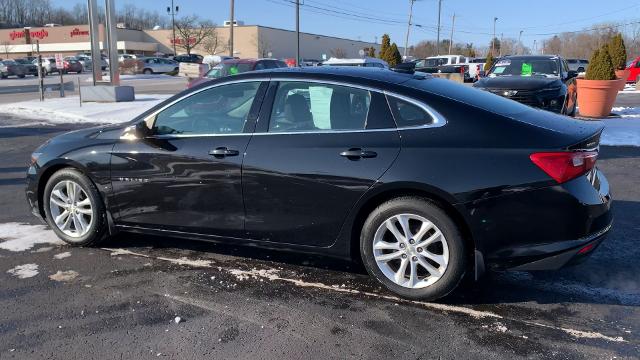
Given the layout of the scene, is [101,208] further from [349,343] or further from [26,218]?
[349,343]

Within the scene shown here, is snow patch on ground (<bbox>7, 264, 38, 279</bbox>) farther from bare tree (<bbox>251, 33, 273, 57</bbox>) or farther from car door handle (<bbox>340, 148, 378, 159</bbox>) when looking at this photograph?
bare tree (<bbox>251, 33, 273, 57</bbox>)

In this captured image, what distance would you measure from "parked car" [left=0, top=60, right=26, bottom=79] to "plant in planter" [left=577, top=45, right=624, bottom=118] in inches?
1718

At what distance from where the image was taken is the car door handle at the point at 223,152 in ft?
12.8

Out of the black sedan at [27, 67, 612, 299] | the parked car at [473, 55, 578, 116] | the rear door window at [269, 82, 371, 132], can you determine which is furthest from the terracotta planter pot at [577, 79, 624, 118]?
the rear door window at [269, 82, 371, 132]

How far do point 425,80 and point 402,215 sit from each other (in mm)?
1201

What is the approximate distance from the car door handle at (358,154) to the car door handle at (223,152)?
2.77ft

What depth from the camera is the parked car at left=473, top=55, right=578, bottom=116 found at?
9844mm

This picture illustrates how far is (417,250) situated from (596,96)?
11111 millimetres

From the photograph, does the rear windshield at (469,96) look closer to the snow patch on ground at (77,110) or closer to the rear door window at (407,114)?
the rear door window at (407,114)

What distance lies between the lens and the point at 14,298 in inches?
145

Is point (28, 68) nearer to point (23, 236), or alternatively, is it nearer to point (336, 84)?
point (23, 236)

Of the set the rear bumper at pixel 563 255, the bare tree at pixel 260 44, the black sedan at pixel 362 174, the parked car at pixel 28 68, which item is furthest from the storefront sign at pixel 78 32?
the rear bumper at pixel 563 255

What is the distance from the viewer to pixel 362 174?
3504 mm

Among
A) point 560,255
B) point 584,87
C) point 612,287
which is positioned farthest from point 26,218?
point 584,87
